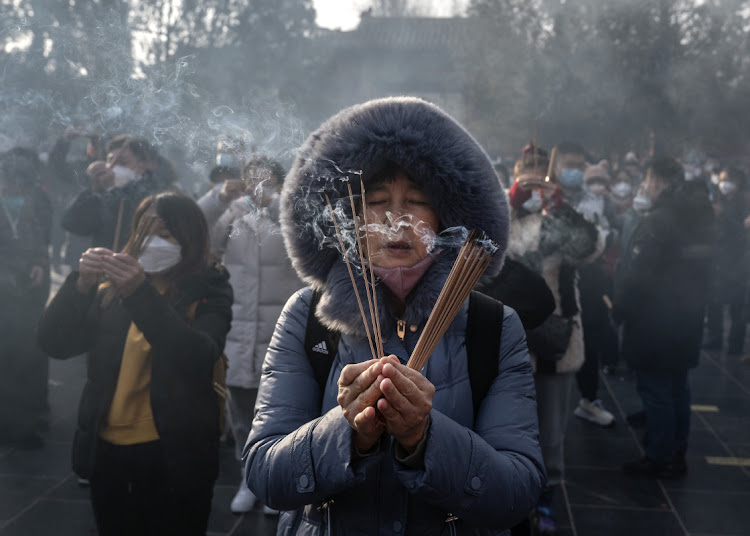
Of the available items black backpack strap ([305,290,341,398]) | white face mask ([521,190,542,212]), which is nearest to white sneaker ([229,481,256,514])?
white face mask ([521,190,542,212])

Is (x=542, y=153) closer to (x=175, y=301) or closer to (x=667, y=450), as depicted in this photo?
(x=667, y=450)

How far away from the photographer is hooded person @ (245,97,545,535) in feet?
5.12

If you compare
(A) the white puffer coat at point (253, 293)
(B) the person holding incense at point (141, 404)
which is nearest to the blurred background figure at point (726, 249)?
(A) the white puffer coat at point (253, 293)

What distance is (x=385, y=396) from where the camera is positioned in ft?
4.70

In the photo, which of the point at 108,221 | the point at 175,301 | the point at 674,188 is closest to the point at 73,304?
the point at 175,301

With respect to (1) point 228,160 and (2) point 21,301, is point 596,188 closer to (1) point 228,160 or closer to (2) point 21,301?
(1) point 228,160

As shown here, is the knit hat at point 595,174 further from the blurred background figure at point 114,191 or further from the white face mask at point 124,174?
the white face mask at point 124,174

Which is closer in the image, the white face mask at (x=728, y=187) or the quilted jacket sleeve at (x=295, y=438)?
the quilted jacket sleeve at (x=295, y=438)

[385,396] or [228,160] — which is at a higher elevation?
[228,160]

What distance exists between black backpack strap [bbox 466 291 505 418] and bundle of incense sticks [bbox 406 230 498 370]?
0.27 meters

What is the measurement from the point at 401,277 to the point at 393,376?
506 millimetres

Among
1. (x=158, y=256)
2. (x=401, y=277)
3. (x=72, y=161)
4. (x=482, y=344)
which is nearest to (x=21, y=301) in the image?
(x=72, y=161)

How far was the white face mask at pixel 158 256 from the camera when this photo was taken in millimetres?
3020

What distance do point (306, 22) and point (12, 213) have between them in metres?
10.9
